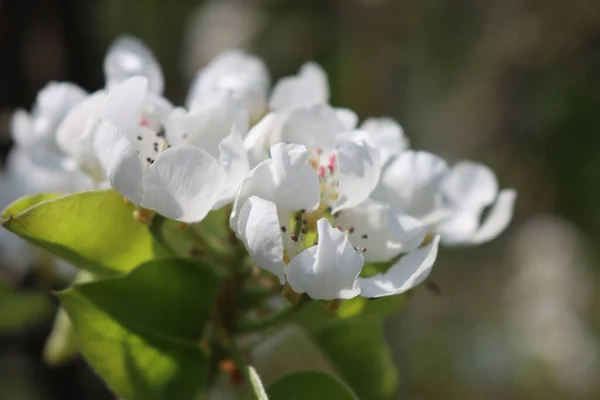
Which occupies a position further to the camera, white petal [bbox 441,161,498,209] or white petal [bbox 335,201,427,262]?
white petal [bbox 441,161,498,209]

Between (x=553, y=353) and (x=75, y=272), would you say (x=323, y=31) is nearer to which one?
(x=553, y=353)

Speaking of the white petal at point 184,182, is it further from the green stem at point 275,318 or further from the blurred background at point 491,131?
the blurred background at point 491,131

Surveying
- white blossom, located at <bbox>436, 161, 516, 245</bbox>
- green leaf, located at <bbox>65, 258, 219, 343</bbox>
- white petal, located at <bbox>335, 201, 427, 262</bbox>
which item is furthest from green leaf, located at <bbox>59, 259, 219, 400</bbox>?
white blossom, located at <bbox>436, 161, 516, 245</bbox>

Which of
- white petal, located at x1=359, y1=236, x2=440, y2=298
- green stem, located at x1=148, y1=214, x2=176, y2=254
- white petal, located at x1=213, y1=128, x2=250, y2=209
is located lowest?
white petal, located at x1=359, y1=236, x2=440, y2=298

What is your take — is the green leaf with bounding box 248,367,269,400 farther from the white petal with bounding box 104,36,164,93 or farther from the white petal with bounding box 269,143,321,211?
the white petal with bounding box 104,36,164,93

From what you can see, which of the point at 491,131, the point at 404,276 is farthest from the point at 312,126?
the point at 491,131

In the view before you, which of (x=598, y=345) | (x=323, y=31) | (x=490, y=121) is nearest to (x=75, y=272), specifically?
(x=323, y=31)
